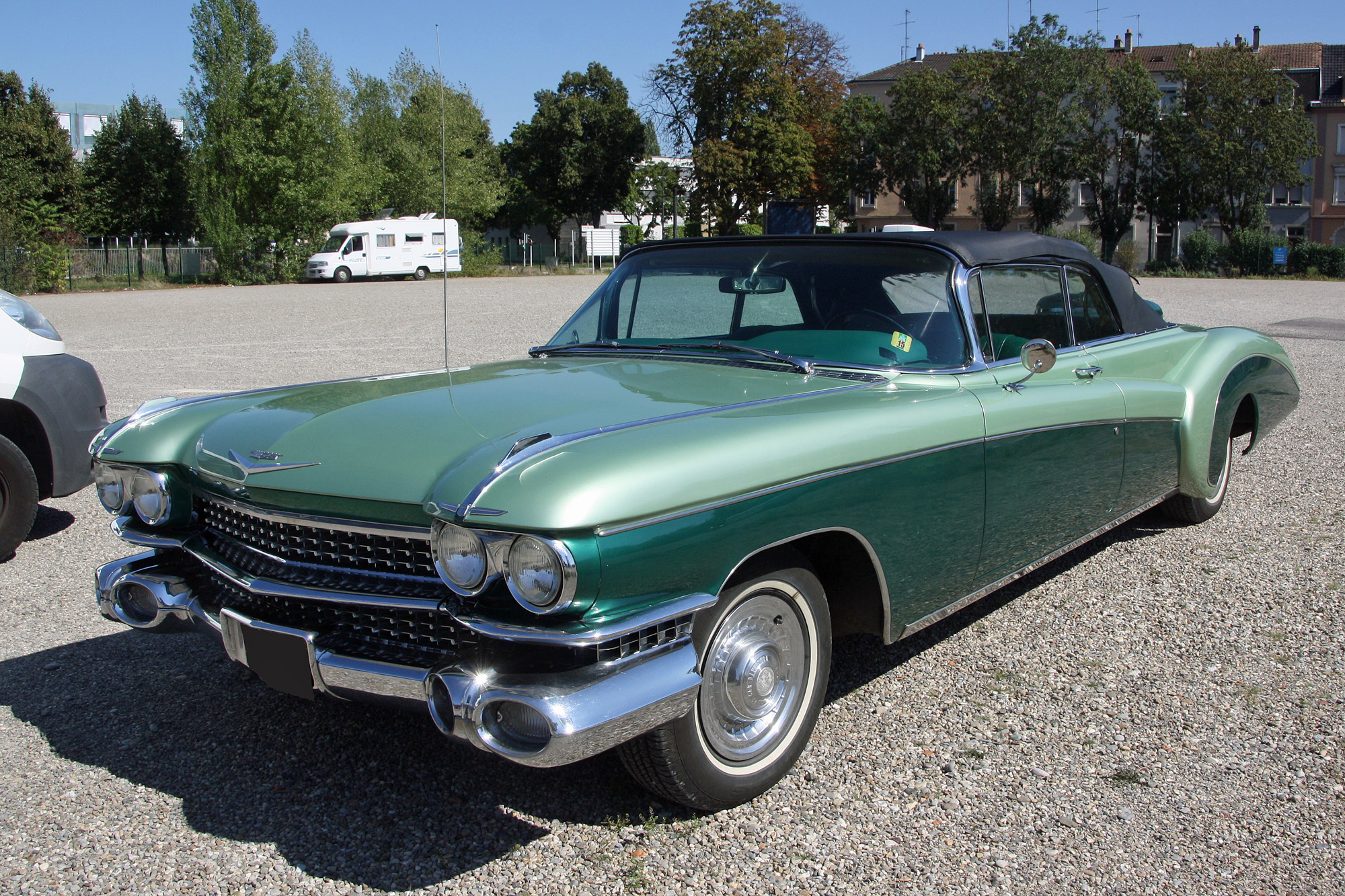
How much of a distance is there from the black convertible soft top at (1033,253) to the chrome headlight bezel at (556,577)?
196 cm

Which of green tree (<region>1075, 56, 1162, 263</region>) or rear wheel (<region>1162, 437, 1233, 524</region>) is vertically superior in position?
green tree (<region>1075, 56, 1162, 263</region>)

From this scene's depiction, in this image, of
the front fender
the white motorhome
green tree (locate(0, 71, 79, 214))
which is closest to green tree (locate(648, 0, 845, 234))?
the white motorhome

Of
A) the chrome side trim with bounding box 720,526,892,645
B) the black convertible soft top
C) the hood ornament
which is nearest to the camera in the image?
the chrome side trim with bounding box 720,526,892,645

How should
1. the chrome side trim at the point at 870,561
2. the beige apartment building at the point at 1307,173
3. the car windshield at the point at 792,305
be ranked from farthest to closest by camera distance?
the beige apartment building at the point at 1307,173
the car windshield at the point at 792,305
the chrome side trim at the point at 870,561

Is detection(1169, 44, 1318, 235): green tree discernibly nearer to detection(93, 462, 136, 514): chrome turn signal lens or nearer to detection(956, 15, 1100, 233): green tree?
detection(956, 15, 1100, 233): green tree

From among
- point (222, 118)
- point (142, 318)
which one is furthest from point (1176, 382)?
point (222, 118)

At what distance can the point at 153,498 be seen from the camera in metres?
2.98

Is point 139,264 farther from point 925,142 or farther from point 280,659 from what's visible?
point 280,659

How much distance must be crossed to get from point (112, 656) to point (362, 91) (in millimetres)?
55086

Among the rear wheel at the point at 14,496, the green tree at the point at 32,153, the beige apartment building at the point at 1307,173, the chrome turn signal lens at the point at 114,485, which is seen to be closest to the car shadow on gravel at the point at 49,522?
the rear wheel at the point at 14,496

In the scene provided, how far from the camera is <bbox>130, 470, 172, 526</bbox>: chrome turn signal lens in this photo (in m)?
2.97

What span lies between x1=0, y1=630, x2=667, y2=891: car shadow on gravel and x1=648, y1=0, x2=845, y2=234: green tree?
4748cm

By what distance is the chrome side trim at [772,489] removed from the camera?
7.12 feet

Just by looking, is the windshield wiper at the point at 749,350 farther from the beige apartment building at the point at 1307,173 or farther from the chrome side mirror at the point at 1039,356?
the beige apartment building at the point at 1307,173
